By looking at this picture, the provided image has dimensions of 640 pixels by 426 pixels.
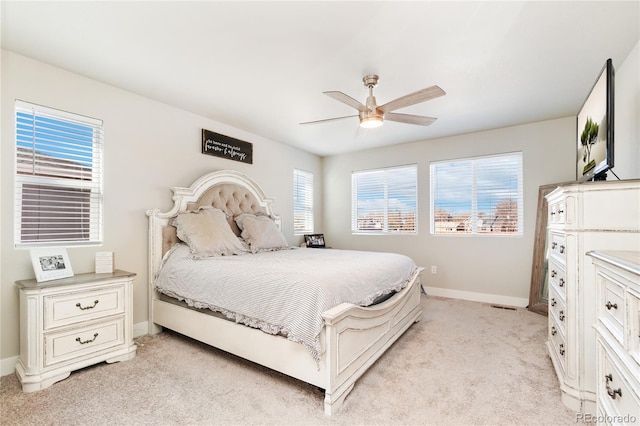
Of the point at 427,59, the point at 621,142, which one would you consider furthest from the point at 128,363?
the point at 621,142

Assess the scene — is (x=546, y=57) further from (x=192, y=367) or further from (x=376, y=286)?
(x=192, y=367)

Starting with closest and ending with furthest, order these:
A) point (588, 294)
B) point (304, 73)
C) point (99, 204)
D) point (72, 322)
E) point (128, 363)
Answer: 1. point (588, 294)
2. point (72, 322)
3. point (128, 363)
4. point (304, 73)
5. point (99, 204)

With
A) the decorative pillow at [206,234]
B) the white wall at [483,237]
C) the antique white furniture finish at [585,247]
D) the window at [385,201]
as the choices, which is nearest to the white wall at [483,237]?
the white wall at [483,237]

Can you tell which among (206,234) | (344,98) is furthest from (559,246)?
(206,234)

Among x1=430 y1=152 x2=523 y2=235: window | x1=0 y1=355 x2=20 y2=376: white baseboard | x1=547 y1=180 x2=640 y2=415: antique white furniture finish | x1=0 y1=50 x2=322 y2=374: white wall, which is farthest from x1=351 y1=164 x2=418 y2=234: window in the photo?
x1=0 y1=355 x2=20 y2=376: white baseboard

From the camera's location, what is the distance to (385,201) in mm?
5047

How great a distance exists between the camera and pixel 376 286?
2.40 metres

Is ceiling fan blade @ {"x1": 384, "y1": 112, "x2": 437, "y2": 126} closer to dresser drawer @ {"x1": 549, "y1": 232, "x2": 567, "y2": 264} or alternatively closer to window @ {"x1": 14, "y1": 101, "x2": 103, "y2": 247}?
dresser drawer @ {"x1": 549, "y1": 232, "x2": 567, "y2": 264}

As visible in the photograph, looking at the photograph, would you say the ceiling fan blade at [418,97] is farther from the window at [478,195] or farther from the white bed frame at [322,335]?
the window at [478,195]

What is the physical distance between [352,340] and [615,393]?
48.9 inches

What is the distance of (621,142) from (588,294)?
4.95ft

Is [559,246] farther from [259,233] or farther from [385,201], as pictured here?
[385,201]

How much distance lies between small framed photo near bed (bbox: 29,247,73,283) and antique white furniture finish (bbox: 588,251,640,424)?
10.8ft

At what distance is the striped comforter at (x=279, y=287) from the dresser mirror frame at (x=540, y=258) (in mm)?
2003
